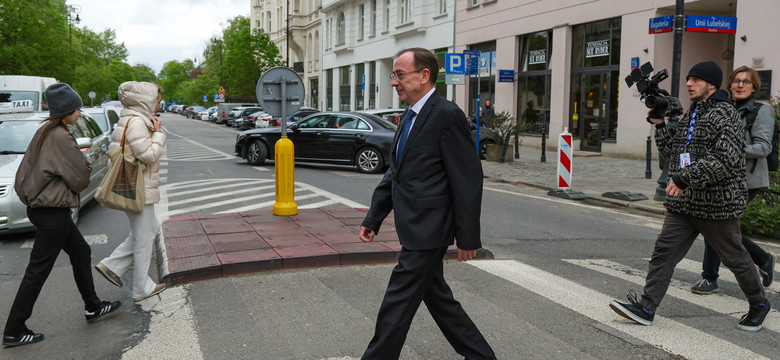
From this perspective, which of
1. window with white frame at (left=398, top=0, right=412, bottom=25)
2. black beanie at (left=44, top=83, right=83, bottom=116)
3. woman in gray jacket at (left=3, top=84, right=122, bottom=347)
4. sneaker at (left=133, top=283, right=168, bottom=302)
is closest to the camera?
woman in gray jacket at (left=3, top=84, right=122, bottom=347)

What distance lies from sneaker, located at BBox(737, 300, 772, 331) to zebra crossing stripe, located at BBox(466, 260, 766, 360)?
0.36 metres

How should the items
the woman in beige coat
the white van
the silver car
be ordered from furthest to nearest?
the white van
the silver car
the woman in beige coat

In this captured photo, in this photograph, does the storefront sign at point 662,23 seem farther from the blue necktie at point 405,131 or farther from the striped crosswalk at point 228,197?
the blue necktie at point 405,131

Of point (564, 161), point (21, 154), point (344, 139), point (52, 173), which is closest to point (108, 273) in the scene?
point (52, 173)

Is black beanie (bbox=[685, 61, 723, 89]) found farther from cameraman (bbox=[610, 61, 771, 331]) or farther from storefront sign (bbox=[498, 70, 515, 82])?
storefront sign (bbox=[498, 70, 515, 82])

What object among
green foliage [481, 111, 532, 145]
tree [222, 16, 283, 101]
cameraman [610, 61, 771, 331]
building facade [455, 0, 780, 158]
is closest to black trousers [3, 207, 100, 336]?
cameraman [610, 61, 771, 331]

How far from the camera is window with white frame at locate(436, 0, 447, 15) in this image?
3196 cm

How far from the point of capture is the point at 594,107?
73.4 ft

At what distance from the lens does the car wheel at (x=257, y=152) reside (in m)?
17.1

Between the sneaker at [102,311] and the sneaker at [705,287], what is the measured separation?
4.71m

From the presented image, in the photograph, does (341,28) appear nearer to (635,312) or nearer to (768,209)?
(768,209)

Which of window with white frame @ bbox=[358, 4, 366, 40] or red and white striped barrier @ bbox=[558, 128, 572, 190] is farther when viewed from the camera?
window with white frame @ bbox=[358, 4, 366, 40]

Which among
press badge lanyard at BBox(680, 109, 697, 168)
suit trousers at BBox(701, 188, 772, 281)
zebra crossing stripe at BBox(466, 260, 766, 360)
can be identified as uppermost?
press badge lanyard at BBox(680, 109, 697, 168)

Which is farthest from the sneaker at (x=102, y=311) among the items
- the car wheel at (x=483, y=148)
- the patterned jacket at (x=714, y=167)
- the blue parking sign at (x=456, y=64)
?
the car wheel at (x=483, y=148)
